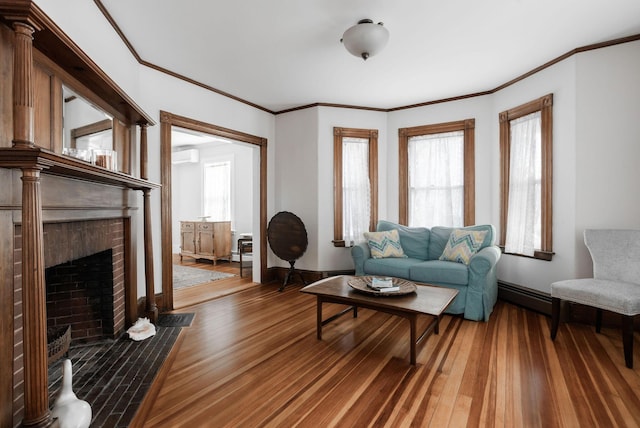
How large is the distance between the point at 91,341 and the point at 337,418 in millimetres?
2040

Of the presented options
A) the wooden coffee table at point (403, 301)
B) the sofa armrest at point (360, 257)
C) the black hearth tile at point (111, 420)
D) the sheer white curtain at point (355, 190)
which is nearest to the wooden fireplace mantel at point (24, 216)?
the black hearth tile at point (111, 420)

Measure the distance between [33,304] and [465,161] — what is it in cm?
440

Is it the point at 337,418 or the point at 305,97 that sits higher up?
the point at 305,97

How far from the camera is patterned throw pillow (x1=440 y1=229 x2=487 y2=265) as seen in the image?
11.1ft

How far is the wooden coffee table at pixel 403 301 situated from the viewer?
6.97ft

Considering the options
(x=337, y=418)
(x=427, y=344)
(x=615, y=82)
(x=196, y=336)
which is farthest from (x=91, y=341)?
(x=615, y=82)

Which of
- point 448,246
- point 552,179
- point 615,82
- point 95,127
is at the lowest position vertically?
point 448,246

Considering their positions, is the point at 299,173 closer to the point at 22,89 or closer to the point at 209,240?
the point at 209,240

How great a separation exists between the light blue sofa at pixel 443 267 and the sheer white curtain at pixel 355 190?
445 mm

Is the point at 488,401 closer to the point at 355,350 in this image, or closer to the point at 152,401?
the point at 355,350

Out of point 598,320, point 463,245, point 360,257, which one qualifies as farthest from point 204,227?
point 598,320

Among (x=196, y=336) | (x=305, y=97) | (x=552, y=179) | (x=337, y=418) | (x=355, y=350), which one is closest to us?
(x=337, y=418)

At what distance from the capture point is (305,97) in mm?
4184

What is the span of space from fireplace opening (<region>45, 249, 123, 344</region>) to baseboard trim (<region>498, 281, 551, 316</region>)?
402cm
